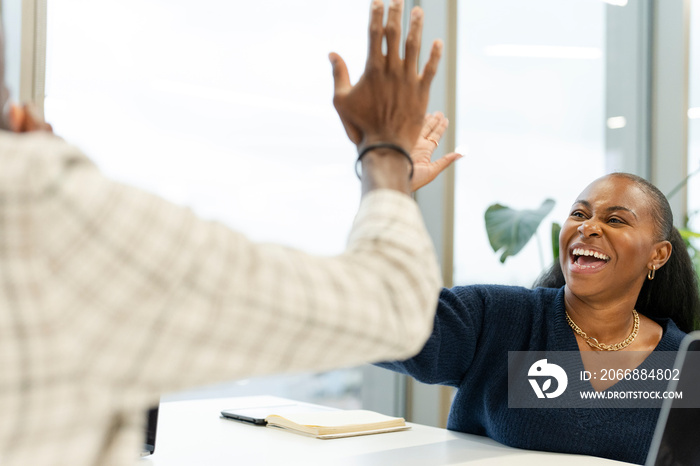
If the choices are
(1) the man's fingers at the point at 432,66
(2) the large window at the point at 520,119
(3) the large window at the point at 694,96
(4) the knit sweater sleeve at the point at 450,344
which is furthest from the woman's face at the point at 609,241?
(3) the large window at the point at 694,96

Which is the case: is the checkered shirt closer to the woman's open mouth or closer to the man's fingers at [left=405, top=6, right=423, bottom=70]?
the man's fingers at [left=405, top=6, right=423, bottom=70]

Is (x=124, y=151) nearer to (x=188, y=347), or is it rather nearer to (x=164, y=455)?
(x=164, y=455)

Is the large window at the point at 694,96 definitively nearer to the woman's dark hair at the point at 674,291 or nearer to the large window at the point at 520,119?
the large window at the point at 520,119

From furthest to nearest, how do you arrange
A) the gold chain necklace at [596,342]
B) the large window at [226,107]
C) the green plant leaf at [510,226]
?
the green plant leaf at [510,226] < the large window at [226,107] < the gold chain necklace at [596,342]

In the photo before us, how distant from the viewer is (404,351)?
1.86 feet

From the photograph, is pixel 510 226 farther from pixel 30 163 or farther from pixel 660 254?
pixel 30 163

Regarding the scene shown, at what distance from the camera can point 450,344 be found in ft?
5.63

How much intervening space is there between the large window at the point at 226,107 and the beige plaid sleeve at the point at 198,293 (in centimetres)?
157

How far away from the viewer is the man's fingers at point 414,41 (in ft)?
2.20

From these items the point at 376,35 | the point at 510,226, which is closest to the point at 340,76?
the point at 376,35

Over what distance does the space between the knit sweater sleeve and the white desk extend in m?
0.15

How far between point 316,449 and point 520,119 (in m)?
2.16

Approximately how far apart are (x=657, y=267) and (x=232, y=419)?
1.28 meters

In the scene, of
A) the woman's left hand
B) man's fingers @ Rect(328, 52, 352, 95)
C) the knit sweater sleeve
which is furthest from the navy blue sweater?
man's fingers @ Rect(328, 52, 352, 95)
